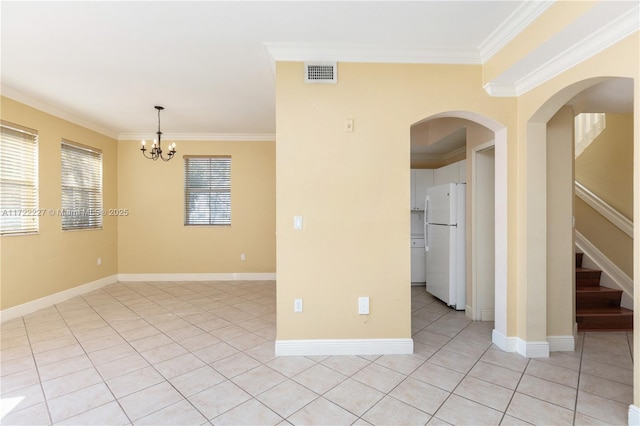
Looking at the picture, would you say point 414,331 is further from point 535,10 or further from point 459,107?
point 535,10

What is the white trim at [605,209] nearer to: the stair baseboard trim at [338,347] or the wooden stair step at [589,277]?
the wooden stair step at [589,277]

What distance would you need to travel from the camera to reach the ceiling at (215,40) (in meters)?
2.08

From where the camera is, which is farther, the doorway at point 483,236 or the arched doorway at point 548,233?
the doorway at point 483,236

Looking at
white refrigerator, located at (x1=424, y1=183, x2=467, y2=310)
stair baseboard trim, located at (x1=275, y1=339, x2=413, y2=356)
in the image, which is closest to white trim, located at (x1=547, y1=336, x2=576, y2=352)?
white refrigerator, located at (x1=424, y1=183, x2=467, y2=310)

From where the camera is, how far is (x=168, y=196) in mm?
5488

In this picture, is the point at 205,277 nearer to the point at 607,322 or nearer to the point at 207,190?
the point at 207,190

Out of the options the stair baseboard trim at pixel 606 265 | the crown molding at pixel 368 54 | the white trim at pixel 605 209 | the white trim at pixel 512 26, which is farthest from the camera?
the white trim at pixel 605 209

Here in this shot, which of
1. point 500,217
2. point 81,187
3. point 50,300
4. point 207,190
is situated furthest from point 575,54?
point 50,300

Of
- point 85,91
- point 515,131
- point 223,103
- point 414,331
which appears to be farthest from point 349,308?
point 85,91

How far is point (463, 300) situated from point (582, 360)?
4.47 feet

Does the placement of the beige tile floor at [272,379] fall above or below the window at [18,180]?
below

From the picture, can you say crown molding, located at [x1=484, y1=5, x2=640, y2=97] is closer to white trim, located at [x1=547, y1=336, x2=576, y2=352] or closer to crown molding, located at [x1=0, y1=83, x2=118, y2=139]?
white trim, located at [x1=547, y1=336, x2=576, y2=352]

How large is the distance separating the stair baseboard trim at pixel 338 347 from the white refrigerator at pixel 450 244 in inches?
62.5

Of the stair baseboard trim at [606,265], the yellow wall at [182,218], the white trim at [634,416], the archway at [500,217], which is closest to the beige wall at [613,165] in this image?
the stair baseboard trim at [606,265]
